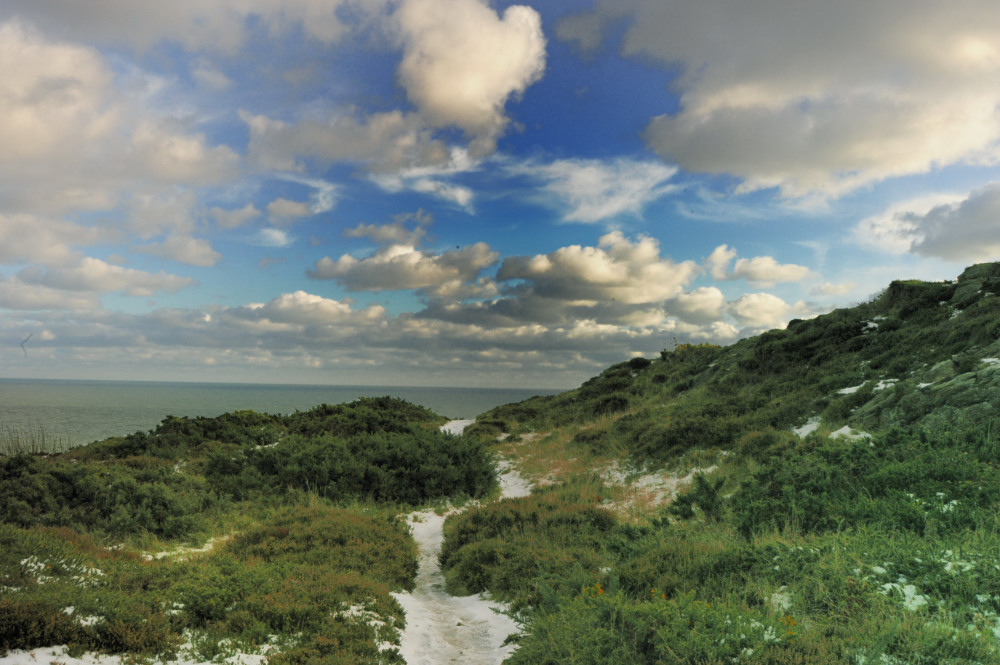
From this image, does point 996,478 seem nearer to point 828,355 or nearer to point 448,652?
point 448,652

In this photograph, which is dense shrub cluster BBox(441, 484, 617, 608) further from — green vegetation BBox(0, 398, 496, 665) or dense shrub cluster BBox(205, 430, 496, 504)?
dense shrub cluster BBox(205, 430, 496, 504)

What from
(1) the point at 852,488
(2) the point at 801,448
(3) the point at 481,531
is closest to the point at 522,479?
(3) the point at 481,531

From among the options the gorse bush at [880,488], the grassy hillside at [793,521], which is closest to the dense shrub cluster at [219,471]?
the grassy hillside at [793,521]

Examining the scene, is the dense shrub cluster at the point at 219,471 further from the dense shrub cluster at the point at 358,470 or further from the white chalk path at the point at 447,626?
the white chalk path at the point at 447,626

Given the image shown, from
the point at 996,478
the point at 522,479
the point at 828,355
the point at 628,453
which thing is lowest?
the point at 522,479

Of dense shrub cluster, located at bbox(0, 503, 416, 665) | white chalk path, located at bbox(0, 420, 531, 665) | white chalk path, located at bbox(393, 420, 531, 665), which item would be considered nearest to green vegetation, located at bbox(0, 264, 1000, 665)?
dense shrub cluster, located at bbox(0, 503, 416, 665)

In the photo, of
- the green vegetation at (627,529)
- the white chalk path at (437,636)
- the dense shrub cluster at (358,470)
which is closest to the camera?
the white chalk path at (437,636)
